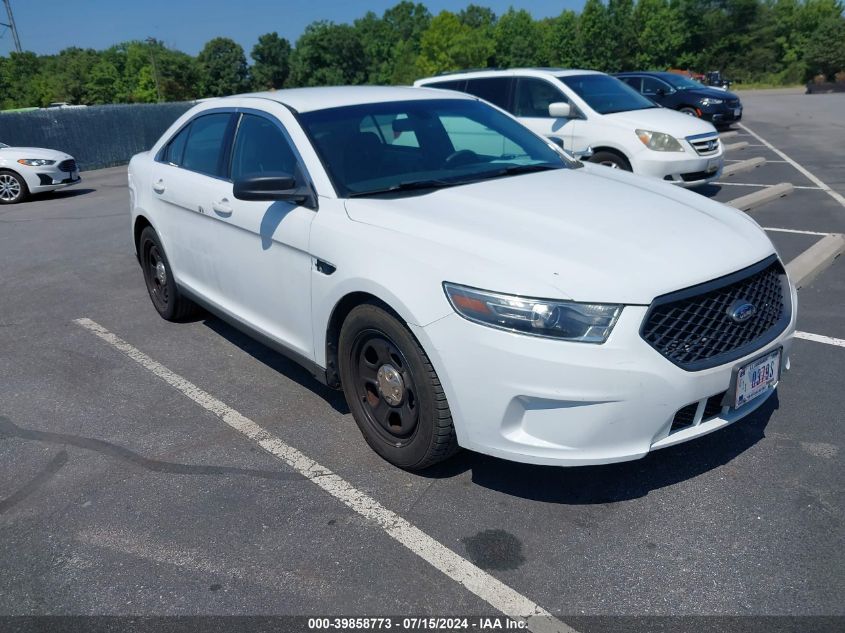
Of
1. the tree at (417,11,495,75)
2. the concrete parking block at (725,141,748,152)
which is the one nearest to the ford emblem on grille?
the concrete parking block at (725,141,748,152)

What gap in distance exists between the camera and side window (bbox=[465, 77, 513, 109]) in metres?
10.0

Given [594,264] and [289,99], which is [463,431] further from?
[289,99]

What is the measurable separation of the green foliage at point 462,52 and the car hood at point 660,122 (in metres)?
69.2

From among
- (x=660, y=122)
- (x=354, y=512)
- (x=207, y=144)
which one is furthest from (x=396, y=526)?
(x=660, y=122)

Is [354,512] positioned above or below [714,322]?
below

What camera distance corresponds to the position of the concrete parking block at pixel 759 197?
8688mm

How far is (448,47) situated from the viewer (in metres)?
106

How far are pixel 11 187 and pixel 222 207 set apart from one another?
11.9 meters

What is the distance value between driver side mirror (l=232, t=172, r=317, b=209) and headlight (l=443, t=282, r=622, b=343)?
1.31 m

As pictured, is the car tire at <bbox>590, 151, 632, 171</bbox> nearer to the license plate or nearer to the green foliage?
the license plate

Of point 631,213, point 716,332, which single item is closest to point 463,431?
point 716,332

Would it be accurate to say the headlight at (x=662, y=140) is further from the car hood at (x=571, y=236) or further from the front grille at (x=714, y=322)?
the front grille at (x=714, y=322)

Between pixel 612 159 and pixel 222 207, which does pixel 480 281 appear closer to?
pixel 222 207

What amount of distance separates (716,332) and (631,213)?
740 mm
